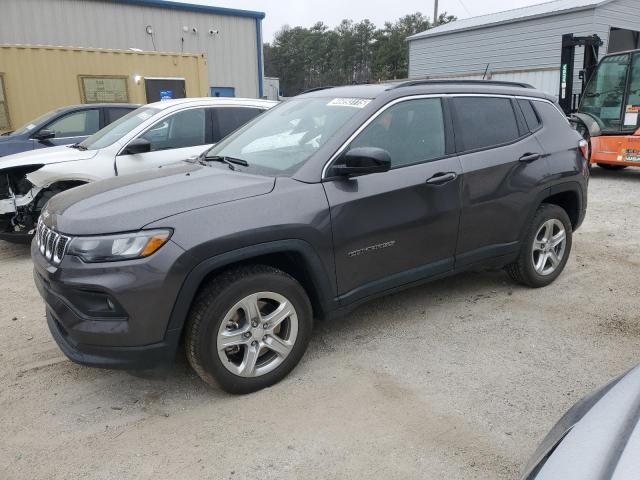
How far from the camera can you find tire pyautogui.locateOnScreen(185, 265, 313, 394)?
2.78m

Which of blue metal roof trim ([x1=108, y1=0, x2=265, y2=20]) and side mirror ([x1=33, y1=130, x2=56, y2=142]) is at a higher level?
blue metal roof trim ([x1=108, y1=0, x2=265, y2=20])

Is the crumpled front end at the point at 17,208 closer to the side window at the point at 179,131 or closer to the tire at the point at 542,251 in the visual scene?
the side window at the point at 179,131

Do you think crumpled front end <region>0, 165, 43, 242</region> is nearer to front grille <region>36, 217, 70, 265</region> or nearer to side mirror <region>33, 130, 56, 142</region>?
side mirror <region>33, 130, 56, 142</region>

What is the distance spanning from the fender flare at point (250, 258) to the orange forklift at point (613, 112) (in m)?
9.26

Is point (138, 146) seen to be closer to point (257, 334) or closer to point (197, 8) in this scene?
point (257, 334)

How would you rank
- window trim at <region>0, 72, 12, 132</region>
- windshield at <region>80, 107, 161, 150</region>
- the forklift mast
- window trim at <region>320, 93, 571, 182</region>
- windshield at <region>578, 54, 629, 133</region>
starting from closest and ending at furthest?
window trim at <region>320, 93, 571, 182</region> < windshield at <region>80, 107, 161, 150</region> < windshield at <region>578, 54, 629, 133</region> < window trim at <region>0, 72, 12, 132</region> < the forklift mast

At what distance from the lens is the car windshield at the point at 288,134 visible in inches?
132

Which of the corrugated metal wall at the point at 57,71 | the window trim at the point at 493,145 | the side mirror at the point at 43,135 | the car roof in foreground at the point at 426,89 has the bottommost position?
the side mirror at the point at 43,135

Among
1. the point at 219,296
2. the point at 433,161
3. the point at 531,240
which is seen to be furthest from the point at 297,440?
the point at 531,240

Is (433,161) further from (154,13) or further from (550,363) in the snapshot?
(154,13)

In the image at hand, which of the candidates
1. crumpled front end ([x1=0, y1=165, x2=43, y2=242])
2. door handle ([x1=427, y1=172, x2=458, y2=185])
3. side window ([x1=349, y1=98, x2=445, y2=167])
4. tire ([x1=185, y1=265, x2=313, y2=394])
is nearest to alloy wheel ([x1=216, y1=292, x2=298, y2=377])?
tire ([x1=185, y1=265, x2=313, y2=394])

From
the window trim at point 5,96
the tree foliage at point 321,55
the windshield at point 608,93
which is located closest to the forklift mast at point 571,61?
the windshield at point 608,93

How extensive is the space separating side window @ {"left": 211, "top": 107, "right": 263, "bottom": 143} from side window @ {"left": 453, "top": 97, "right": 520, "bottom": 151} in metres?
3.16

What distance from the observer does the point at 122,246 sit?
8.55 ft
